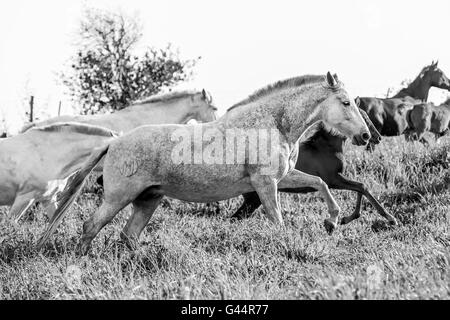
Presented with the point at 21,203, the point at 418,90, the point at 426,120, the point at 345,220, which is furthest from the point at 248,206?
the point at 418,90

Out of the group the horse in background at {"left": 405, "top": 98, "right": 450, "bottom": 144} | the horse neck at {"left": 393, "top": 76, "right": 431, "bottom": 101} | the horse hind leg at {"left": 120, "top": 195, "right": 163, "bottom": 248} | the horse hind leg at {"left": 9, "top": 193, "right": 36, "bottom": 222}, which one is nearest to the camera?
the horse hind leg at {"left": 120, "top": 195, "right": 163, "bottom": 248}

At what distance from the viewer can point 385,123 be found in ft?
43.7

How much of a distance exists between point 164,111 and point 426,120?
6.12 meters

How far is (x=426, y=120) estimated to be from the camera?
532 inches

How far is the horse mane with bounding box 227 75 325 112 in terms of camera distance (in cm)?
596

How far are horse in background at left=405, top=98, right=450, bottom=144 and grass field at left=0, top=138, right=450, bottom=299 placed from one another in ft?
18.0

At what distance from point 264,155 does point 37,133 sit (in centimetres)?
327

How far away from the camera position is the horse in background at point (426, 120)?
13.5 meters

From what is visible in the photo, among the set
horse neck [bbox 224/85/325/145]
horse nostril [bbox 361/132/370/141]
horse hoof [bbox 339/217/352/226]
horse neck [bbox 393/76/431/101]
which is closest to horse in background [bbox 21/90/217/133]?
horse hoof [bbox 339/217/352/226]

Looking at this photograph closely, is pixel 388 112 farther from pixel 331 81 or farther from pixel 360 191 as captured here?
pixel 331 81

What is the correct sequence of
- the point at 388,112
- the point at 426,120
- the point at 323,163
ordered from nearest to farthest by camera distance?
the point at 323,163
the point at 388,112
the point at 426,120

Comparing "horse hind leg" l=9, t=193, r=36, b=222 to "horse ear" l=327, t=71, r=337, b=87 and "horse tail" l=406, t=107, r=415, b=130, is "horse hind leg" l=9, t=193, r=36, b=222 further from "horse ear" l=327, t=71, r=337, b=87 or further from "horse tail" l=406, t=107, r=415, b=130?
"horse tail" l=406, t=107, r=415, b=130
